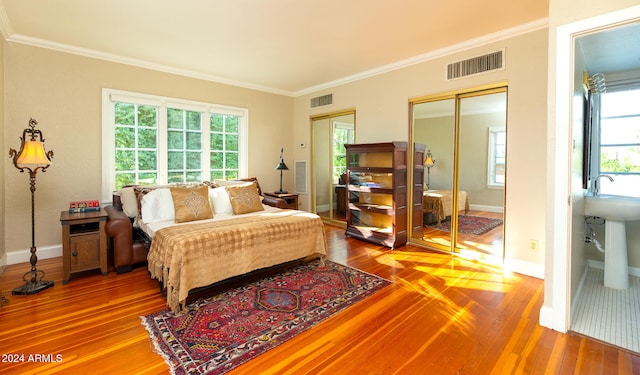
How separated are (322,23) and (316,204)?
3614 mm

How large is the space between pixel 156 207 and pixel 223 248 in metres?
1.34

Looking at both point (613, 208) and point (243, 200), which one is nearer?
point (613, 208)

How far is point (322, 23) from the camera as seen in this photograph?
313cm

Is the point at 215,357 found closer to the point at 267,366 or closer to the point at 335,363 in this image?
the point at 267,366

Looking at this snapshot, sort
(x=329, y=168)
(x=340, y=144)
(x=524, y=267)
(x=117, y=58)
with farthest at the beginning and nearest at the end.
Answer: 1. (x=329, y=168)
2. (x=340, y=144)
3. (x=117, y=58)
4. (x=524, y=267)

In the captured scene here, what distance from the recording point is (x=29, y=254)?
3689mm

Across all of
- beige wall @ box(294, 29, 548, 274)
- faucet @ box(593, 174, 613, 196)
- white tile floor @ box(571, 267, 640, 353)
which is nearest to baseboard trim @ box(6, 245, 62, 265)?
beige wall @ box(294, 29, 548, 274)

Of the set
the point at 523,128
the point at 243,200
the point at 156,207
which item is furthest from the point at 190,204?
the point at 523,128

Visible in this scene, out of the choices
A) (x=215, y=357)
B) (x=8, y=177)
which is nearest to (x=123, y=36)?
(x=8, y=177)

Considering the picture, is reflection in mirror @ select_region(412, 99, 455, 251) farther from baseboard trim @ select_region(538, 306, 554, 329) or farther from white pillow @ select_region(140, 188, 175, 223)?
white pillow @ select_region(140, 188, 175, 223)

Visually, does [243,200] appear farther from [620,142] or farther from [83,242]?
[620,142]

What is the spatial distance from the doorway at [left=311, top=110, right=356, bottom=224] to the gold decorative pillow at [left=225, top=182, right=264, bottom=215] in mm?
2115

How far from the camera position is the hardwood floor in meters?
1.80

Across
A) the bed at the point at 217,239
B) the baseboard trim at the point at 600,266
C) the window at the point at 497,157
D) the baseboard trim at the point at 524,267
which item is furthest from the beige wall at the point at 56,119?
the baseboard trim at the point at 600,266
